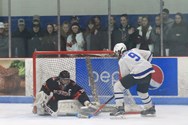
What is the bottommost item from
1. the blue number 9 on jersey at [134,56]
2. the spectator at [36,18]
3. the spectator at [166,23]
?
the blue number 9 on jersey at [134,56]

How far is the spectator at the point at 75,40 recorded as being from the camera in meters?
9.23

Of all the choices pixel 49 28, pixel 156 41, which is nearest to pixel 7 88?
pixel 49 28

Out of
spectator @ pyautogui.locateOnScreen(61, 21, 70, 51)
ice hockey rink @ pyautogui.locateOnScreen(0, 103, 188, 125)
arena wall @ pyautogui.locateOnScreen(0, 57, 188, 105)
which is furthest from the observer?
spectator @ pyautogui.locateOnScreen(61, 21, 70, 51)

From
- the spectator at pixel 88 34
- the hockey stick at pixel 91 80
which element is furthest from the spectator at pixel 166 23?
the hockey stick at pixel 91 80

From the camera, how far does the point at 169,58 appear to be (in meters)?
8.72

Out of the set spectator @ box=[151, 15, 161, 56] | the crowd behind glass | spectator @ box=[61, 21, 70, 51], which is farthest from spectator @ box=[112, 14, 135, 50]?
spectator @ box=[61, 21, 70, 51]

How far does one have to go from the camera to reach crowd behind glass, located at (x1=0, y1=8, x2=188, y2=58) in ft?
29.5

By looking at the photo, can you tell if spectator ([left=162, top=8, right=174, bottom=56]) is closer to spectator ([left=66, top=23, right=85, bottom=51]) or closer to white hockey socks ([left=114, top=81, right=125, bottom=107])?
spectator ([left=66, top=23, right=85, bottom=51])

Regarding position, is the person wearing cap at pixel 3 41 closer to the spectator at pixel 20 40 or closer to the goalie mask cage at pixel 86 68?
the spectator at pixel 20 40

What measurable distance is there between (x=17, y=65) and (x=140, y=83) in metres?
2.98

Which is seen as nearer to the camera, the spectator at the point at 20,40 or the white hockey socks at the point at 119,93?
the white hockey socks at the point at 119,93

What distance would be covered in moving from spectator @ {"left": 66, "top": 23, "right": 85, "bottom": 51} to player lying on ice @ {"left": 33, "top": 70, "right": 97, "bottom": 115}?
210cm

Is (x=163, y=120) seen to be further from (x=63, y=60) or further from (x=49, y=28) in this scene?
(x=49, y=28)

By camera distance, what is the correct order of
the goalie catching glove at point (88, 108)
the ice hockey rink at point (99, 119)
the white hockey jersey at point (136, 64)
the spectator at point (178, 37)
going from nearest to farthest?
the ice hockey rink at point (99, 119) → the white hockey jersey at point (136, 64) → the goalie catching glove at point (88, 108) → the spectator at point (178, 37)
